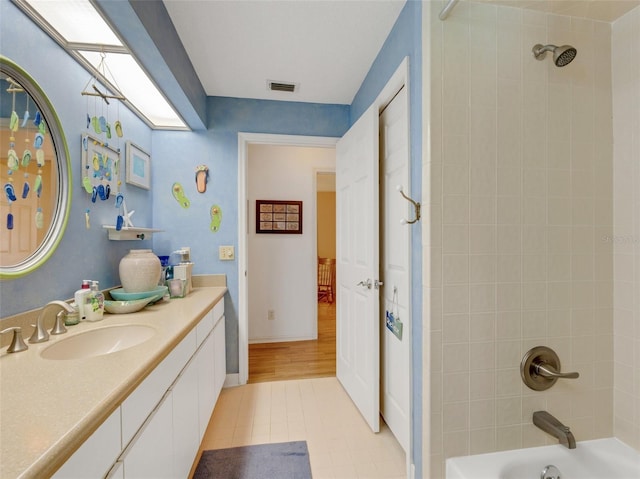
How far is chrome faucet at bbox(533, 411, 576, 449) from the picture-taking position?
1.05 metres

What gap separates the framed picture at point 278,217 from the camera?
331cm

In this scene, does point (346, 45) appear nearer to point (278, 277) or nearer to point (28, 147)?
point (28, 147)

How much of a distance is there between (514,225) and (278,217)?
2550mm

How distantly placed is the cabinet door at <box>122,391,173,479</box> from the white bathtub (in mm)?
1070

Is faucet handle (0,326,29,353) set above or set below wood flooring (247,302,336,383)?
above

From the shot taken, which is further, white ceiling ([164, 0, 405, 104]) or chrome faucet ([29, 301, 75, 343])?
white ceiling ([164, 0, 405, 104])

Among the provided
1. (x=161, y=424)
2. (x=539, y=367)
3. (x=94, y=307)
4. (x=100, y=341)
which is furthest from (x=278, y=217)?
(x=539, y=367)

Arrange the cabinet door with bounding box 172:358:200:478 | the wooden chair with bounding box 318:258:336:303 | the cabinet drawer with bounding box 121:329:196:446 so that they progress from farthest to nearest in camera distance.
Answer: the wooden chair with bounding box 318:258:336:303
the cabinet door with bounding box 172:358:200:478
the cabinet drawer with bounding box 121:329:196:446

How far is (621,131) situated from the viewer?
1.17 metres

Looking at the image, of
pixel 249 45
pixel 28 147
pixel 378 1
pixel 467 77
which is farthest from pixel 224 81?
pixel 467 77

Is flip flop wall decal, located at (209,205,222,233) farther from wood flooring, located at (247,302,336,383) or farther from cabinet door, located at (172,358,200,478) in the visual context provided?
wood flooring, located at (247,302,336,383)

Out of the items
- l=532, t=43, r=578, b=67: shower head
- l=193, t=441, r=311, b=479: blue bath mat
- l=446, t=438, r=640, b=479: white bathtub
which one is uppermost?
l=532, t=43, r=578, b=67: shower head

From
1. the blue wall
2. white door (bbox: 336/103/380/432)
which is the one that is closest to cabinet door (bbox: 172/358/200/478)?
the blue wall

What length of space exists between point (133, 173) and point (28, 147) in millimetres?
821
